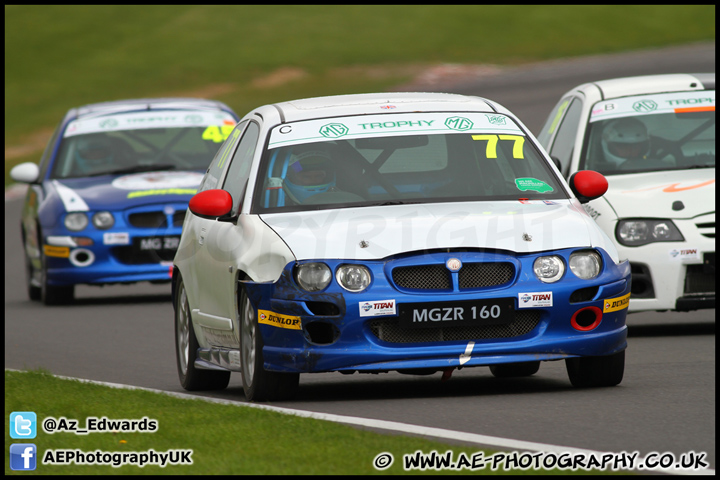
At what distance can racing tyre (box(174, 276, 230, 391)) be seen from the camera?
9484 millimetres

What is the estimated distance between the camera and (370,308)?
7.88 m

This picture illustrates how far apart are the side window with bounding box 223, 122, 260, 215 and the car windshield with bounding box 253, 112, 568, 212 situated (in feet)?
0.65

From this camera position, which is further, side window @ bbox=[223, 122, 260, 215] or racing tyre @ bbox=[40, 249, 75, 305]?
racing tyre @ bbox=[40, 249, 75, 305]

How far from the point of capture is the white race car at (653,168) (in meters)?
11.4

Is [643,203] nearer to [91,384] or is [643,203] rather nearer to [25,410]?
[91,384]

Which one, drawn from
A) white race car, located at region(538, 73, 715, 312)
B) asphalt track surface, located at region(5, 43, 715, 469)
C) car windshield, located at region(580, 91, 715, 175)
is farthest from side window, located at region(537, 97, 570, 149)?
asphalt track surface, located at region(5, 43, 715, 469)

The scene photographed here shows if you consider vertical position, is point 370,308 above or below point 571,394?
above

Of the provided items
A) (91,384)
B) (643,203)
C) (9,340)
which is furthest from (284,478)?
(9,340)

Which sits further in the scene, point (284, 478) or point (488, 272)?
point (488, 272)

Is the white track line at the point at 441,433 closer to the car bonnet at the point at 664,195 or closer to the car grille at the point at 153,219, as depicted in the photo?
the car bonnet at the point at 664,195

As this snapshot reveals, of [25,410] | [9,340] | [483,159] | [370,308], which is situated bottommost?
[9,340]

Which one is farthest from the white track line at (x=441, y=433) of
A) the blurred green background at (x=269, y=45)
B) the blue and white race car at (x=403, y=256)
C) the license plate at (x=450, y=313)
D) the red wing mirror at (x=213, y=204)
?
the blurred green background at (x=269, y=45)

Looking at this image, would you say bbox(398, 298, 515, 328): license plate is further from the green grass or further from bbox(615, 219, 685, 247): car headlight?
bbox(615, 219, 685, 247): car headlight

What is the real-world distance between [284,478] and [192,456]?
73cm
